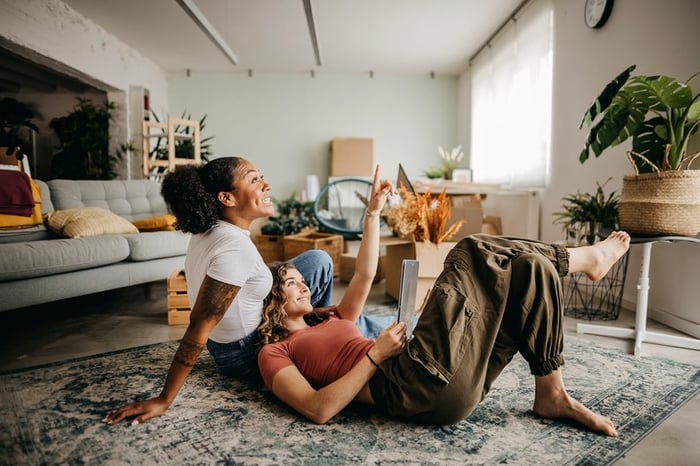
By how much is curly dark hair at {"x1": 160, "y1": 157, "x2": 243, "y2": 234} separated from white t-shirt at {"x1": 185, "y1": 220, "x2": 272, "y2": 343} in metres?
0.05

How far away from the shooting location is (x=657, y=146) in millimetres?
2408

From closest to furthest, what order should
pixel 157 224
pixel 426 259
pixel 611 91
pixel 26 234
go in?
pixel 611 91, pixel 426 259, pixel 26 234, pixel 157 224

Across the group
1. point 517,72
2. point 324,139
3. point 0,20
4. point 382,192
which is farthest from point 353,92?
point 382,192

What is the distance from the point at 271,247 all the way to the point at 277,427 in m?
3.18

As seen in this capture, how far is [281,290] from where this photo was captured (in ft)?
5.40

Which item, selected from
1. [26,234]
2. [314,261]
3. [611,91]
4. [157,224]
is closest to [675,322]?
[611,91]

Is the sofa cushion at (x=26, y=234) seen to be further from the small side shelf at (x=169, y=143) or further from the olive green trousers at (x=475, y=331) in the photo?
the olive green trousers at (x=475, y=331)

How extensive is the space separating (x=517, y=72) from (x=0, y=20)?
497 centimetres

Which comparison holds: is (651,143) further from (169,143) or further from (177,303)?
(169,143)

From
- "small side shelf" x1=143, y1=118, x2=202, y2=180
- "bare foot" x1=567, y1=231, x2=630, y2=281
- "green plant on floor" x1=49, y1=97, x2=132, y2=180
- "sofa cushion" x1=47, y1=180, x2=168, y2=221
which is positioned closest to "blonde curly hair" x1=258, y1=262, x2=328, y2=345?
"bare foot" x1=567, y1=231, x2=630, y2=281

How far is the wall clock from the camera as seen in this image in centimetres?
326

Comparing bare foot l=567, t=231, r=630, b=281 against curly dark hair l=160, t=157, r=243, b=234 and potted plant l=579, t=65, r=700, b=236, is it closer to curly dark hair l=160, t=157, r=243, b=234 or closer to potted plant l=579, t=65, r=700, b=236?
potted plant l=579, t=65, r=700, b=236

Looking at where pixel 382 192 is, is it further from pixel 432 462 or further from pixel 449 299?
pixel 432 462

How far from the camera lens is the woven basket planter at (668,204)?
210 cm
